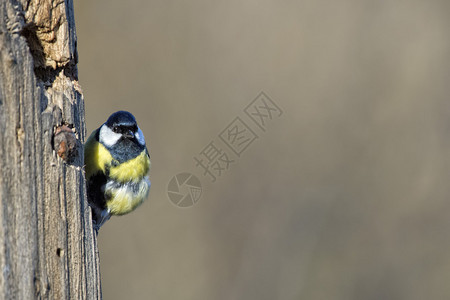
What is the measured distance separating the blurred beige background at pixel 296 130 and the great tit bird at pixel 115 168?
1.50 m

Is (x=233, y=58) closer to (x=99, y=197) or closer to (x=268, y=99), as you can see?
(x=268, y=99)

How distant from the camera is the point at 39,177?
1.43 metres

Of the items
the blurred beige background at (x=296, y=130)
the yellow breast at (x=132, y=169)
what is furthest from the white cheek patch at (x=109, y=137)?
the blurred beige background at (x=296, y=130)

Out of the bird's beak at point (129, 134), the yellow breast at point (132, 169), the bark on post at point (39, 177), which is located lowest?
the bark on post at point (39, 177)

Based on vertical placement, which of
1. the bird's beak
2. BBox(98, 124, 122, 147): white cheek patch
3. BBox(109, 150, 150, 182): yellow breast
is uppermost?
BBox(98, 124, 122, 147): white cheek patch

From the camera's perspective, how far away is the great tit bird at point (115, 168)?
2.55 m

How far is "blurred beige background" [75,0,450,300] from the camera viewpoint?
4.29 meters

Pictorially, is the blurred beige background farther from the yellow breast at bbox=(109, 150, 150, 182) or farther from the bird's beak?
the bird's beak

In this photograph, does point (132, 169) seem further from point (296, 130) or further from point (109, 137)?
point (296, 130)

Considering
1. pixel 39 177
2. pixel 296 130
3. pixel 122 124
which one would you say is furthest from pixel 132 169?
pixel 296 130

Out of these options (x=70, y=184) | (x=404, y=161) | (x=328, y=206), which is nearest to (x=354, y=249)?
(x=328, y=206)

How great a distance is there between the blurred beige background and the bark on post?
8.64 feet

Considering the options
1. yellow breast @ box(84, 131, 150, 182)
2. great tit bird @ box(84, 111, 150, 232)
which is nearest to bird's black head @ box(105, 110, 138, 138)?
great tit bird @ box(84, 111, 150, 232)

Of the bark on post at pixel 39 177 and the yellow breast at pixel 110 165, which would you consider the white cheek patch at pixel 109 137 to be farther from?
the bark on post at pixel 39 177
